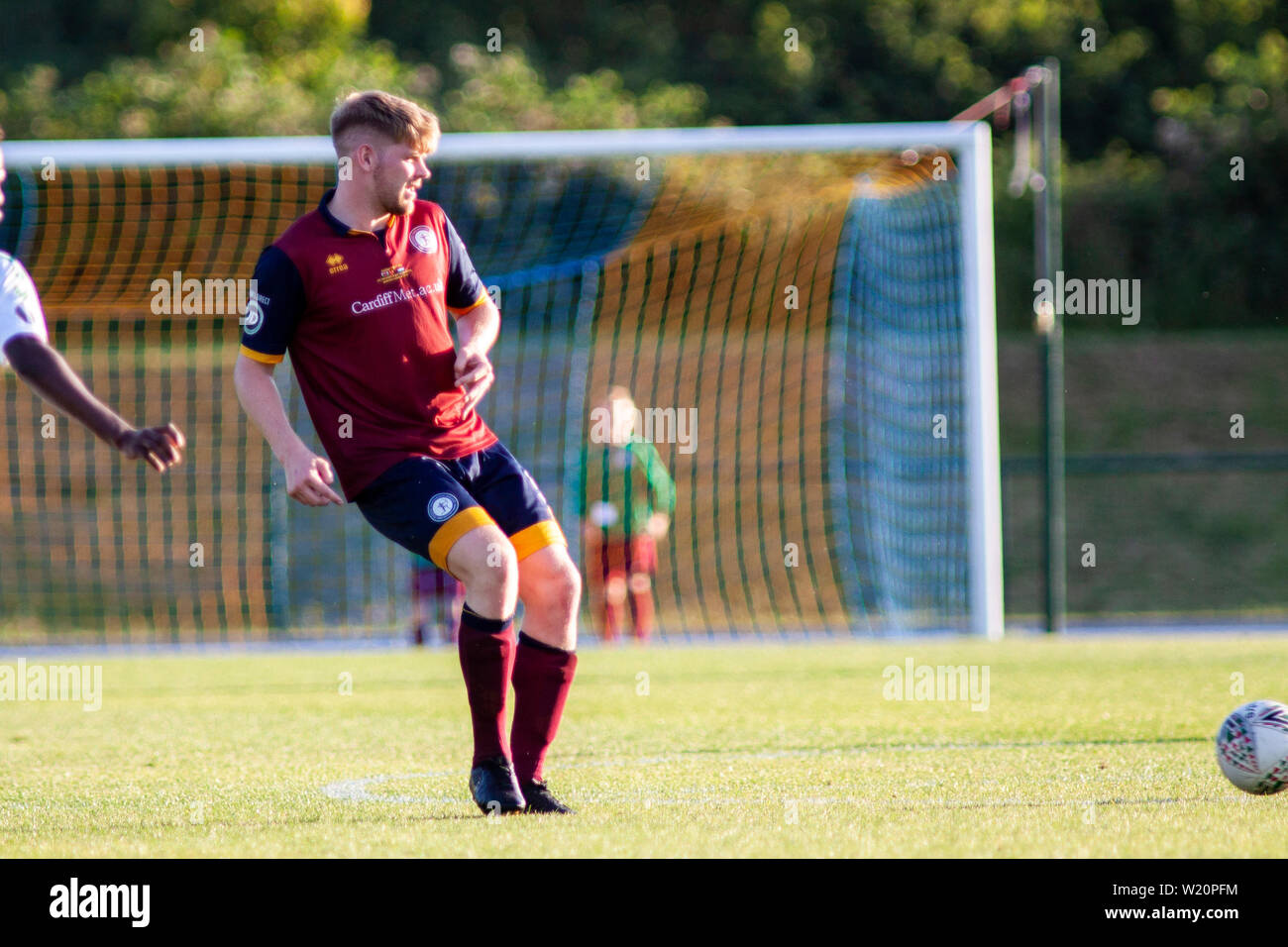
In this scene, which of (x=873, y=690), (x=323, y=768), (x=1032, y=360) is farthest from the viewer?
(x=1032, y=360)

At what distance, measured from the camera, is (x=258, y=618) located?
52.2 feet

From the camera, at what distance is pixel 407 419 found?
4469 mm

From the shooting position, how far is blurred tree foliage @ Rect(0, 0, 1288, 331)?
2231cm

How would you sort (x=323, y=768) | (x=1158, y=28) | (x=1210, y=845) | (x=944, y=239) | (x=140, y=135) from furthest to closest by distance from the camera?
(x=1158, y=28)
(x=140, y=135)
(x=944, y=239)
(x=323, y=768)
(x=1210, y=845)

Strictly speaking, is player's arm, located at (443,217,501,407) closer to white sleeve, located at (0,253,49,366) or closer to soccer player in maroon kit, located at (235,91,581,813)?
soccer player in maroon kit, located at (235,91,581,813)

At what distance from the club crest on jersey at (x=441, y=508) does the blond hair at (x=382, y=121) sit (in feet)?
3.27

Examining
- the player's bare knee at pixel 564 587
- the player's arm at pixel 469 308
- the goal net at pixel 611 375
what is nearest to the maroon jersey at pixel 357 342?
the player's arm at pixel 469 308

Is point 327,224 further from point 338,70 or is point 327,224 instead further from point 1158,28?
point 1158,28

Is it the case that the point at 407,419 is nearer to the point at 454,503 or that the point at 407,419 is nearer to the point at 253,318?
the point at 454,503

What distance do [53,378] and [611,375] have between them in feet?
54.1

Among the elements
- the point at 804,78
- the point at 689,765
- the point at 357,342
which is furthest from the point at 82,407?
the point at 804,78
